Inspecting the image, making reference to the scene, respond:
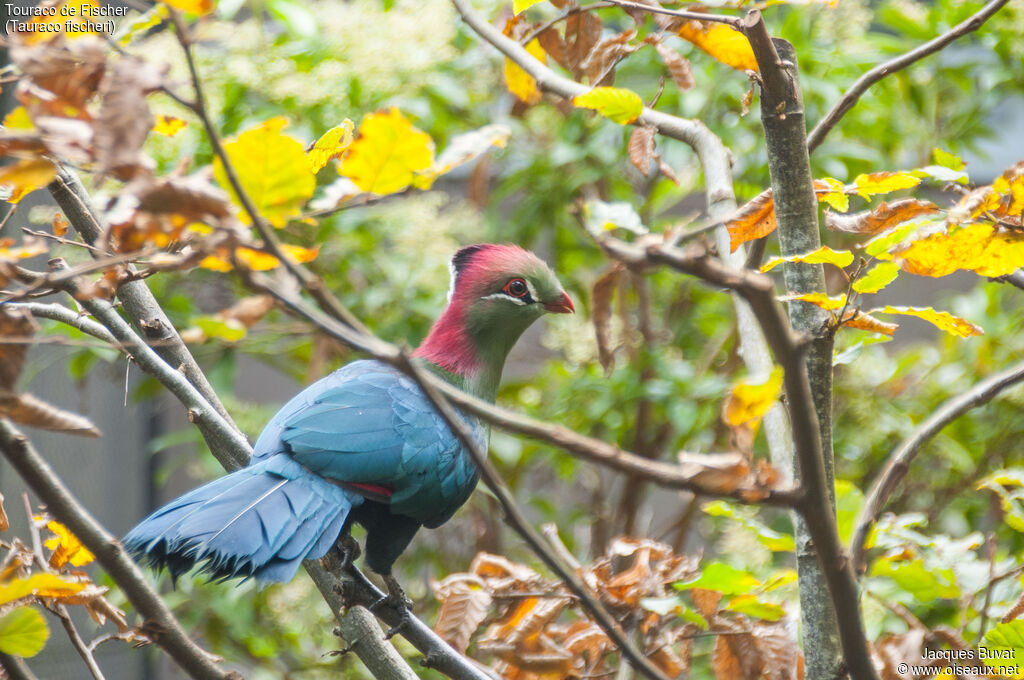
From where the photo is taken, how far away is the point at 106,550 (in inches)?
20.5

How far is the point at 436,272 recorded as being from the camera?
1.97 m

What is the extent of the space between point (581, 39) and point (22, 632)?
32.4 inches

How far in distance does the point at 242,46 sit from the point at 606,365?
48.9 inches

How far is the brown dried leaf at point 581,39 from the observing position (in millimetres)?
1028

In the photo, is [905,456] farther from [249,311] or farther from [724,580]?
[249,311]

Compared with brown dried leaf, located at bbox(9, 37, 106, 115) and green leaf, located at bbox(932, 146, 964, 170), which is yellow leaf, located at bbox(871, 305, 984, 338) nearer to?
green leaf, located at bbox(932, 146, 964, 170)

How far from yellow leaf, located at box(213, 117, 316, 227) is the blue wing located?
585mm

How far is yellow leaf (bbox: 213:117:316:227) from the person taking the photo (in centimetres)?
46

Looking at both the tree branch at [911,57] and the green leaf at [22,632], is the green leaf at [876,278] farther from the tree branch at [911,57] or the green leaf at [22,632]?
the green leaf at [22,632]

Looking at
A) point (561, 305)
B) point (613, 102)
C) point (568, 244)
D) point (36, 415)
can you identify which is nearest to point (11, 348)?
point (36, 415)

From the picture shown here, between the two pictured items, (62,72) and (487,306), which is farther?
(487,306)

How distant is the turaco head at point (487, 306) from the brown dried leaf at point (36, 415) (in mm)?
805

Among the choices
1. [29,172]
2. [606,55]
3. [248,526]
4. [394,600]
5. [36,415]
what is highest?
[606,55]

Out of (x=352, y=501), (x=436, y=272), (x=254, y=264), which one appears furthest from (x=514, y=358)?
(x=254, y=264)
